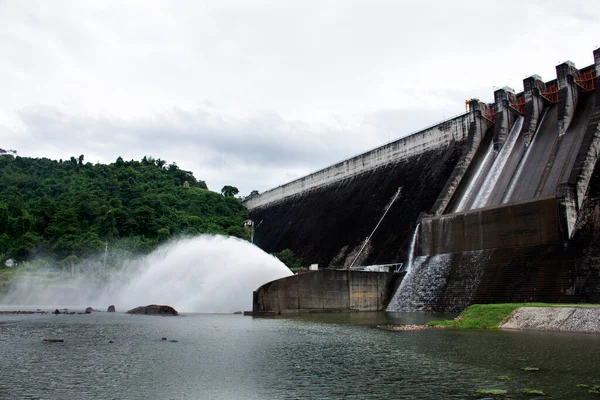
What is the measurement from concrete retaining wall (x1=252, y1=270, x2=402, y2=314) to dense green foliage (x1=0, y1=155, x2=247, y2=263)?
2519 centimetres

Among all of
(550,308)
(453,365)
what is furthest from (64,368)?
(550,308)

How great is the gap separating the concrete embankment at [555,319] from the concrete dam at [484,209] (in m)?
3.76

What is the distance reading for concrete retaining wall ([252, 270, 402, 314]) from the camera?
2619 centimetres

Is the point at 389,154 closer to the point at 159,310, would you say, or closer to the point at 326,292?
the point at 326,292

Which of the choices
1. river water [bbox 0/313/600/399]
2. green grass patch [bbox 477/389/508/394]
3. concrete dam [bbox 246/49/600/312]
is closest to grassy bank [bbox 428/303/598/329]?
river water [bbox 0/313/600/399]

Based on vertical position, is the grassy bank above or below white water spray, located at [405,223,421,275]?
below

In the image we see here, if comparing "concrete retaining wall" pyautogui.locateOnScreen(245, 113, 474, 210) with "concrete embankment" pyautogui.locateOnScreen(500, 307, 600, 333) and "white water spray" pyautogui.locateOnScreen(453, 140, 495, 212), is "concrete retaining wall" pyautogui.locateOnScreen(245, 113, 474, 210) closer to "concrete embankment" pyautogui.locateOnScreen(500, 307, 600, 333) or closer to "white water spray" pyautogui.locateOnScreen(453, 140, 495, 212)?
"white water spray" pyautogui.locateOnScreen(453, 140, 495, 212)

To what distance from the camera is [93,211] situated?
58.6 metres

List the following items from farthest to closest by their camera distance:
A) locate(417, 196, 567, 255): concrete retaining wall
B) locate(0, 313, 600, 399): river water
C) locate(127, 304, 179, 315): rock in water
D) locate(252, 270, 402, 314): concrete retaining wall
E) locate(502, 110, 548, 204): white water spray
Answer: locate(502, 110, 548, 204): white water spray < locate(252, 270, 402, 314): concrete retaining wall < locate(127, 304, 179, 315): rock in water < locate(417, 196, 567, 255): concrete retaining wall < locate(0, 313, 600, 399): river water

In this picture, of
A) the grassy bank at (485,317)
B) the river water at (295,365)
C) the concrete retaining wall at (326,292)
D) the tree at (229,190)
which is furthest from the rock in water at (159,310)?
the tree at (229,190)

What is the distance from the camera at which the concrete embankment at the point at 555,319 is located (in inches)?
577

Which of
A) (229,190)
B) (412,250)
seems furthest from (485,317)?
(229,190)

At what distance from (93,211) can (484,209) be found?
46189mm

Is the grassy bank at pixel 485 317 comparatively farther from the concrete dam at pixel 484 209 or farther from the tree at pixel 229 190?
the tree at pixel 229 190
